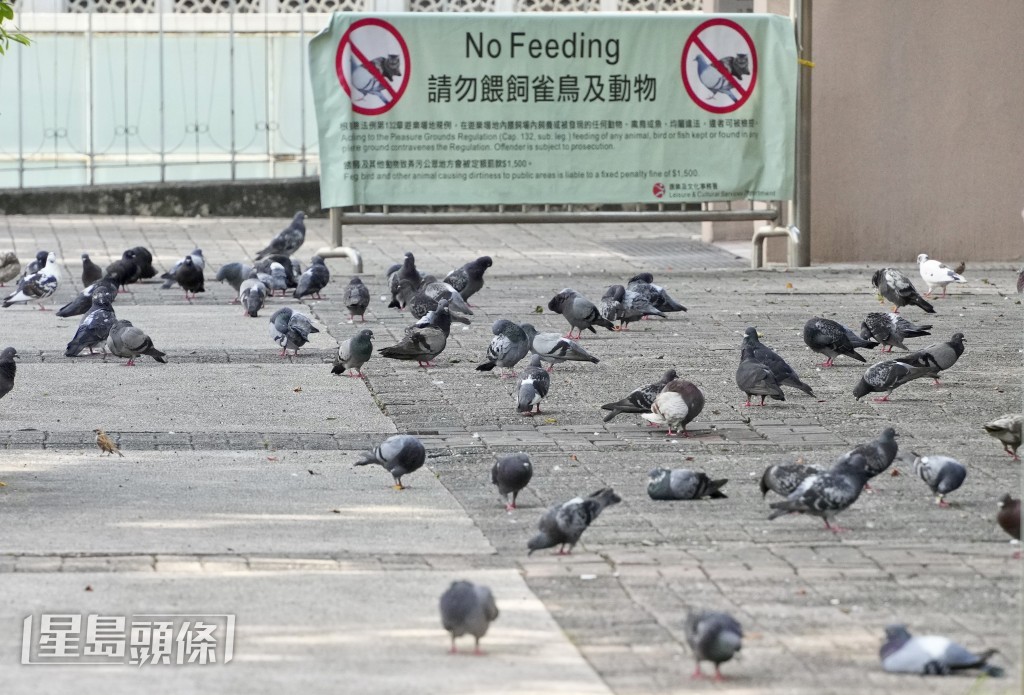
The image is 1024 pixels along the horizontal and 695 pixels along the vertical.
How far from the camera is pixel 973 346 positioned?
1246cm

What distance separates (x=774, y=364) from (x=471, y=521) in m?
3.21

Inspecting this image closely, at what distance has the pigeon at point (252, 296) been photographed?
45.5ft

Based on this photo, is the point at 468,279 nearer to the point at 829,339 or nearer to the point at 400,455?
the point at 829,339

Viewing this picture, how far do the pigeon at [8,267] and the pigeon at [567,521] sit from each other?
995cm

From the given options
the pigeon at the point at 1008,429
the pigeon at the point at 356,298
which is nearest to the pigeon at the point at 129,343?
the pigeon at the point at 356,298

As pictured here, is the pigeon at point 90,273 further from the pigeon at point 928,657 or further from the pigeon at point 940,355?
the pigeon at point 928,657

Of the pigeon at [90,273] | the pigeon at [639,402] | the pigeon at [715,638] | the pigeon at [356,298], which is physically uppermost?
the pigeon at [715,638]

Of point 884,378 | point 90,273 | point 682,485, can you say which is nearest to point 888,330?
point 884,378

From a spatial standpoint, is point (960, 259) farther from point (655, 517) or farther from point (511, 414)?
point (655, 517)

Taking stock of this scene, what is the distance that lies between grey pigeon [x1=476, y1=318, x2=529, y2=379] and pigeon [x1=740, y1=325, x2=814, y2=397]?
58.0 inches

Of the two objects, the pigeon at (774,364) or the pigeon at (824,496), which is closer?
the pigeon at (824,496)

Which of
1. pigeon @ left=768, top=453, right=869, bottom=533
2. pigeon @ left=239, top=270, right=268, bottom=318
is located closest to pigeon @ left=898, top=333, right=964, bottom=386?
pigeon @ left=768, top=453, right=869, bottom=533

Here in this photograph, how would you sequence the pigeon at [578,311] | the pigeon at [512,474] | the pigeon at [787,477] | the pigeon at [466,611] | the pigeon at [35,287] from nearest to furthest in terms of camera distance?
the pigeon at [466,611] < the pigeon at [787,477] < the pigeon at [512,474] < the pigeon at [578,311] < the pigeon at [35,287]

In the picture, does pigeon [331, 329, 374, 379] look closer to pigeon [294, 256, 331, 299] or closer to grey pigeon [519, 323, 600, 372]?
grey pigeon [519, 323, 600, 372]
